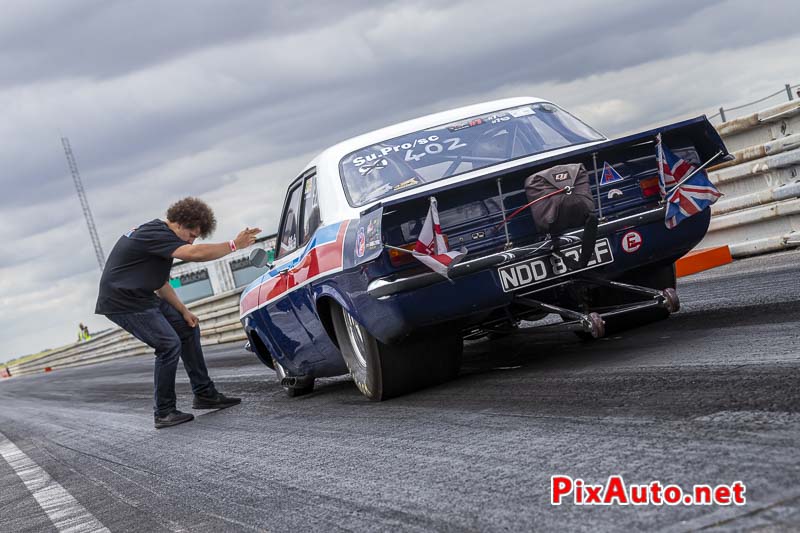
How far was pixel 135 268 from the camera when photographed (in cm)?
802

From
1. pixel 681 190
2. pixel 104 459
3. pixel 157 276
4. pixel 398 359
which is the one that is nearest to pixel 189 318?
pixel 157 276

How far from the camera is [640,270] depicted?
20.8ft

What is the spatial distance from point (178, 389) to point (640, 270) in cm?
797

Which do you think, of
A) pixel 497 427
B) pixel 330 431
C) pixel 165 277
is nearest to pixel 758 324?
pixel 497 427

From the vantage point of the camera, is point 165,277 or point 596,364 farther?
point 165,277

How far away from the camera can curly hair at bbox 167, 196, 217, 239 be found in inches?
312

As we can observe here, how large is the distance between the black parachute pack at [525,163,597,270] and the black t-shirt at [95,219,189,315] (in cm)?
356

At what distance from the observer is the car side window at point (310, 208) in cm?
652

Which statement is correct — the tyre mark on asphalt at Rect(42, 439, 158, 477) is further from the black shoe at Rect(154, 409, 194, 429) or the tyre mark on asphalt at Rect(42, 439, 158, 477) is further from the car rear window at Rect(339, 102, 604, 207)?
the car rear window at Rect(339, 102, 604, 207)

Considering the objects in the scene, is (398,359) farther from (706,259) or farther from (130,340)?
(130,340)

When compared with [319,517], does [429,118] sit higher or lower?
higher

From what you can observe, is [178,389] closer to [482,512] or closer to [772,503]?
[482,512]

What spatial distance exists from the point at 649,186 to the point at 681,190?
0.18m

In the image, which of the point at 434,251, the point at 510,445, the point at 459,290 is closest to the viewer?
the point at 510,445
